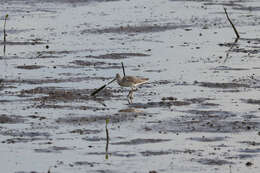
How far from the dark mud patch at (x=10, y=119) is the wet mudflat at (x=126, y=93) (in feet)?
0.06

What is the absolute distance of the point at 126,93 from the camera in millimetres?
19938

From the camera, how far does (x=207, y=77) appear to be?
21.5 m

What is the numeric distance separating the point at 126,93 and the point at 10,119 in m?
3.60

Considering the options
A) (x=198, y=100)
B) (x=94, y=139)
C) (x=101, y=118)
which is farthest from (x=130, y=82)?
(x=94, y=139)

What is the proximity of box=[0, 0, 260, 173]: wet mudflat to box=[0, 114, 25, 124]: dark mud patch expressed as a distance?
0.02 meters

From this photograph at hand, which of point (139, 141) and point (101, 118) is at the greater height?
point (101, 118)

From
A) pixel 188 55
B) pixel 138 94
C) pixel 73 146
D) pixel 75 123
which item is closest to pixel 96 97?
pixel 138 94

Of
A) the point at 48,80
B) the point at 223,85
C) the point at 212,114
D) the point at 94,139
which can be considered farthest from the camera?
the point at 48,80

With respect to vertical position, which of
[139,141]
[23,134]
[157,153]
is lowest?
[157,153]

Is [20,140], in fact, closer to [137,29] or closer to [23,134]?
[23,134]

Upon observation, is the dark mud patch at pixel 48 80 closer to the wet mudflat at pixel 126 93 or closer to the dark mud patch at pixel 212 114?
the wet mudflat at pixel 126 93

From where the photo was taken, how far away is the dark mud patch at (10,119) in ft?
55.5

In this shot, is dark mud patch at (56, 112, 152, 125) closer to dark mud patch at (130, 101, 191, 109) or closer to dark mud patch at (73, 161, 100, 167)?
dark mud patch at (130, 101, 191, 109)

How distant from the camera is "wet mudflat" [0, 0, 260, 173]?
47.3 feet
